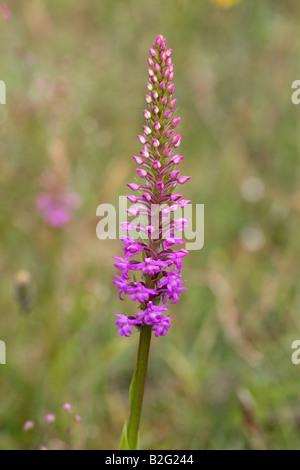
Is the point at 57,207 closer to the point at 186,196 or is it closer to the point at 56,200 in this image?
the point at 56,200

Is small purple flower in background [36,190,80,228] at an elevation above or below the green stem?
above

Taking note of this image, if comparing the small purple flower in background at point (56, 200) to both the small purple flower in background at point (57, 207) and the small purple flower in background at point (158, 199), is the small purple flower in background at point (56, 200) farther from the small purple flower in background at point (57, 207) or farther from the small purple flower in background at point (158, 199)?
the small purple flower in background at point (158, 199)

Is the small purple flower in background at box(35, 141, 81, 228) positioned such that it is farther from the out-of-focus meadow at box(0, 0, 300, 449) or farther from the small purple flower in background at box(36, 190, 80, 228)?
the out-of-focus meadow at box(0, 0, 300, 449)

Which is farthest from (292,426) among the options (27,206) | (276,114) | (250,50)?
(250,50)

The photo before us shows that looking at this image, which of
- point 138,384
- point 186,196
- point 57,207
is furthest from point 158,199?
point 186,196

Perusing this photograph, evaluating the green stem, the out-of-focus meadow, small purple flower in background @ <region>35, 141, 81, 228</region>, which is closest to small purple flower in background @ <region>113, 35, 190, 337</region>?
the green stem

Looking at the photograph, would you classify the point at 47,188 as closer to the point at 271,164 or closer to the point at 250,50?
the point at 271,164
